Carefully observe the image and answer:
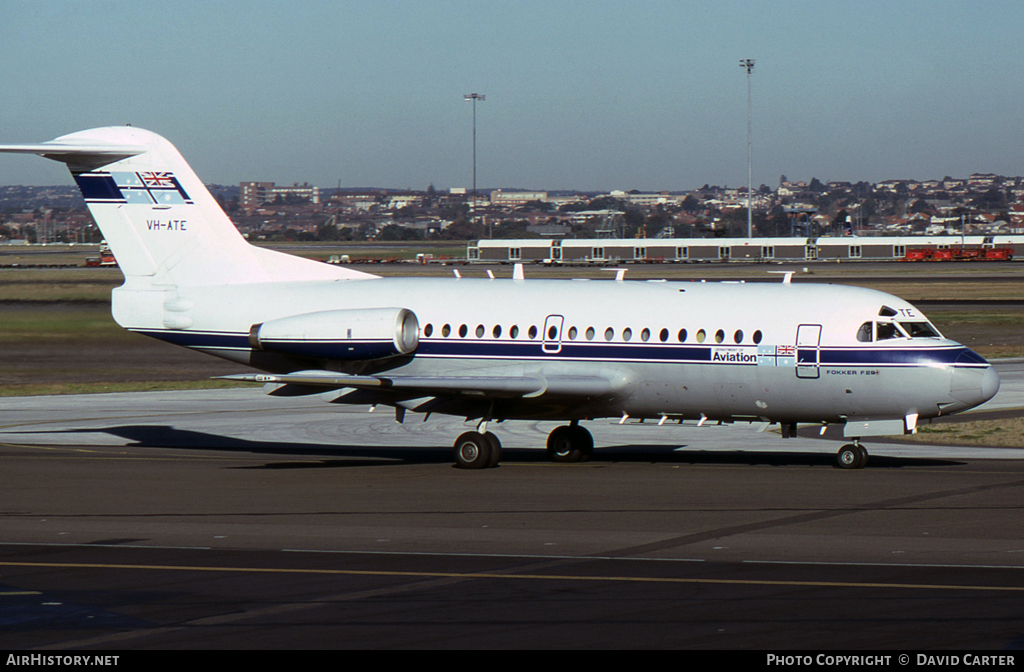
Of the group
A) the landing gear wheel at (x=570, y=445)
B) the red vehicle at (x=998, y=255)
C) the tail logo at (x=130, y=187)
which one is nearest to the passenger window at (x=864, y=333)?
the landing gear wheel at (x=570, y=445)

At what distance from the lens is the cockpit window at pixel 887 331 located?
82.1ft

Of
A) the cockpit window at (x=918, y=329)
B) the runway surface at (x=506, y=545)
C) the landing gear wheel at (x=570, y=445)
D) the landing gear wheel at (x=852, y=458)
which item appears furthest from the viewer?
the landing gear wheel at (x=570, y=445)

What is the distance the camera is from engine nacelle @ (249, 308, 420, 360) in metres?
27.6

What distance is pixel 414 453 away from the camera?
30109 millimetres

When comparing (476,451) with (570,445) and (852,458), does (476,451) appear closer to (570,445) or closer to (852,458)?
(570,445)

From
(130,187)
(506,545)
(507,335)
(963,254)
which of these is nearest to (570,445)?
(507,335)

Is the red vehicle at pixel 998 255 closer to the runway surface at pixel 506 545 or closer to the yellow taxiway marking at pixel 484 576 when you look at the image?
the runway surface at pixel 506 545

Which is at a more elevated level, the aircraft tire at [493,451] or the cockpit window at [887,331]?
the cockpit window at [887,331]

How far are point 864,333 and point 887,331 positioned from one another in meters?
0.46

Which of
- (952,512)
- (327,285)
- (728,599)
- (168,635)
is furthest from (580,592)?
Result: (327,285)

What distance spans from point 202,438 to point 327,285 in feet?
20.1

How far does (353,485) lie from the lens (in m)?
24.5

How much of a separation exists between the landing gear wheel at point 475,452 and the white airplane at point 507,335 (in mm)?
33

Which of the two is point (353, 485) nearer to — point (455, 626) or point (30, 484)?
point (30, 484)
